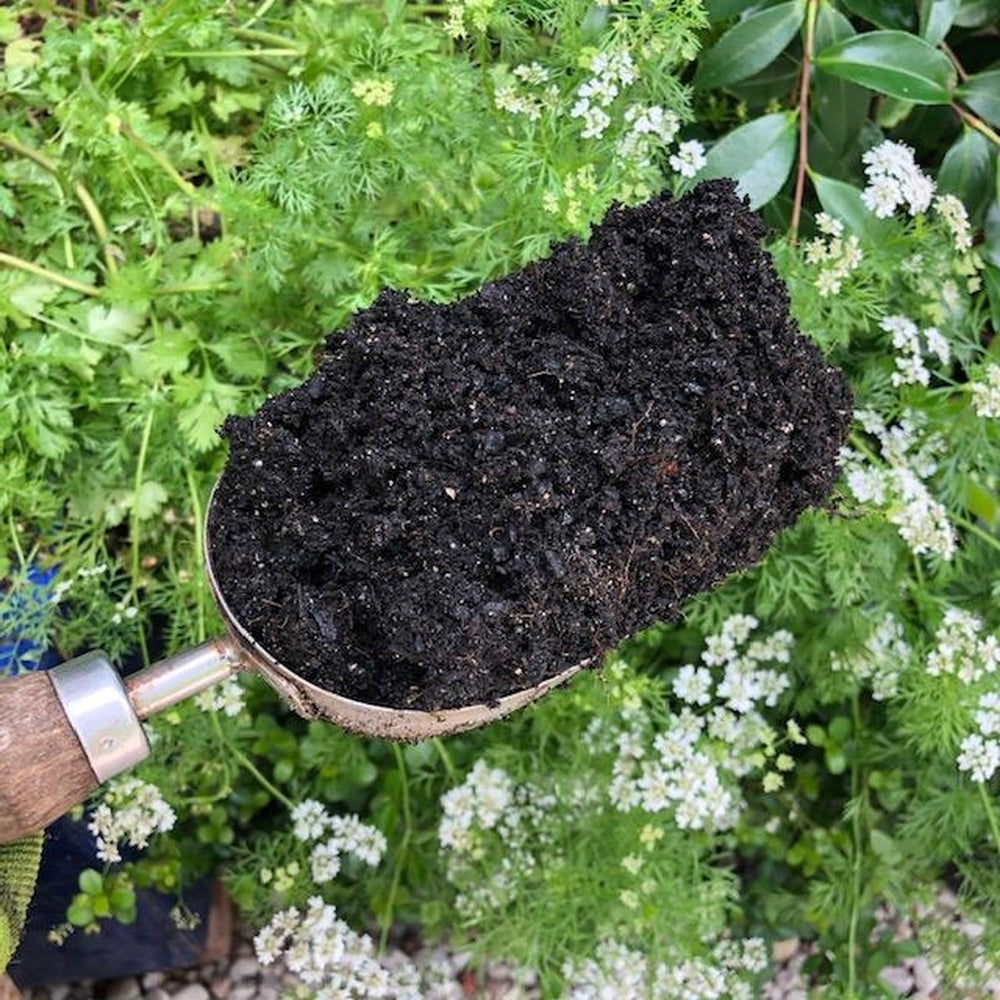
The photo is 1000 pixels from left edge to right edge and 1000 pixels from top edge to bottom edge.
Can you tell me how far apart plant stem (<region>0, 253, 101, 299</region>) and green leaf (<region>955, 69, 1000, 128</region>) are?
111 cm

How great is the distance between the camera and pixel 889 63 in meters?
1.46

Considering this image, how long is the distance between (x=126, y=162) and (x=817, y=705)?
126 centimetres

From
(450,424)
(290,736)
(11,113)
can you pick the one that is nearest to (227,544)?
(450,424)

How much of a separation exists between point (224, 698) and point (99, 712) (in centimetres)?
45

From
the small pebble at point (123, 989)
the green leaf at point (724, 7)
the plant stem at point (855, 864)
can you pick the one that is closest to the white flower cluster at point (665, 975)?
the plant stem at point (855, 864)

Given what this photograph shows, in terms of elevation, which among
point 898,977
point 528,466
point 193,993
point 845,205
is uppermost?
point 528,466

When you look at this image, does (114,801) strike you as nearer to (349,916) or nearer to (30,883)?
(30,883)

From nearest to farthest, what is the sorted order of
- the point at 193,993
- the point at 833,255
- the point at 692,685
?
the point at 833,255
the point at 692,685
the point at 193,993

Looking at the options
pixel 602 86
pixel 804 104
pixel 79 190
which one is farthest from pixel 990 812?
pixel 79 190

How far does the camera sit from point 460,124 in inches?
56.7

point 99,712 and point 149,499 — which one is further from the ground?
point 99,712

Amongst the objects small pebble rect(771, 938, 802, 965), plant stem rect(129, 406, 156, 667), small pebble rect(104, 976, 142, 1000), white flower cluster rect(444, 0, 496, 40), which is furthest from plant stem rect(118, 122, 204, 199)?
small pebble rect(771, 938, 802, 965)

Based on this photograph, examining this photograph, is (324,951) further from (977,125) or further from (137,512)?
(977,125)

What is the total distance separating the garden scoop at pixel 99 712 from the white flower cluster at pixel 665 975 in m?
0.69
